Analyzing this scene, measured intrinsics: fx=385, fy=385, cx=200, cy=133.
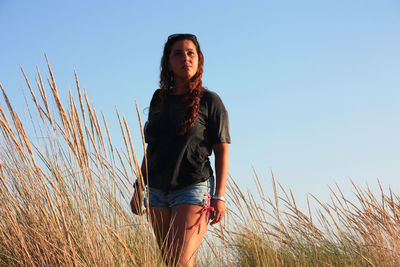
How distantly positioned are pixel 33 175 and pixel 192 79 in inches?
39.4

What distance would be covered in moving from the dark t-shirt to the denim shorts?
26 mm

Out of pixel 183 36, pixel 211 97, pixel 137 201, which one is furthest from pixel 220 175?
pixel 183 36

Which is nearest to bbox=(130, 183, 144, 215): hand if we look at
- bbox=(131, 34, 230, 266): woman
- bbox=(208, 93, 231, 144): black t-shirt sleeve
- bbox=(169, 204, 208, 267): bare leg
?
bbox=(131, 34, 230, 266): woman

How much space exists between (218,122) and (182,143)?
23 centimetres

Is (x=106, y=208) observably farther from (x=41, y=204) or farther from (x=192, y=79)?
(x=192, y=79)

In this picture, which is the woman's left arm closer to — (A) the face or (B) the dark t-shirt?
(B) the dark t-shirt

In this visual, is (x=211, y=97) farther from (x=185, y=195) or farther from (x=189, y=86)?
(x=185, y=195)

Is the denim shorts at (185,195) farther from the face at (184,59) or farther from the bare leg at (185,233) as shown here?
the face at (184,59)

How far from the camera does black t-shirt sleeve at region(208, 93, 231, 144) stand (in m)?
2.06

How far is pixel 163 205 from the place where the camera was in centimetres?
200

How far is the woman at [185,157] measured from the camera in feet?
6.19

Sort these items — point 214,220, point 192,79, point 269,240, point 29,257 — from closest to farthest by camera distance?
point 29,257, point 214,220, point 192,79, point 269,240

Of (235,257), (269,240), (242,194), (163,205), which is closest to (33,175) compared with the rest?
(163,205)

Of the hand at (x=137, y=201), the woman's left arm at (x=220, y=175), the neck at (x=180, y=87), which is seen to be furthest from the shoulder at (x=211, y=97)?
the hand at (x=137, y=201)
